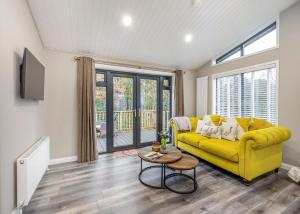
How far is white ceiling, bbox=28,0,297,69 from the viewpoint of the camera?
92.4 inches

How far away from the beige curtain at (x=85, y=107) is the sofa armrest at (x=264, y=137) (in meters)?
2.85

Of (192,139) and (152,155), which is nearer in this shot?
(152,155)

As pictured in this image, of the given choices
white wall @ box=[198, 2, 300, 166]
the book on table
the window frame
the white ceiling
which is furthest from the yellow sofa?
the white ceiling

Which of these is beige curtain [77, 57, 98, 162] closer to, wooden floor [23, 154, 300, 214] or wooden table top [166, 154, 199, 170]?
wooden floor [23, 154, 300, 214]

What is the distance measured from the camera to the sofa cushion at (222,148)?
95.7 inches

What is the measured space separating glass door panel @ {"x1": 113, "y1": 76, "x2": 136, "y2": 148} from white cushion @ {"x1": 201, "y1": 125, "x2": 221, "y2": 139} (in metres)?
1.84

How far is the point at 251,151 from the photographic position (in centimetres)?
226

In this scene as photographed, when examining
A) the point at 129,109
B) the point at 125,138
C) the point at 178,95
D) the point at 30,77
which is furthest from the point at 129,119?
the point at 30,77

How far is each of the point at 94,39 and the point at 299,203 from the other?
13.2 ft

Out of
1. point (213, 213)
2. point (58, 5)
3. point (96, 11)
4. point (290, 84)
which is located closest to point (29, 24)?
point (58, 5)

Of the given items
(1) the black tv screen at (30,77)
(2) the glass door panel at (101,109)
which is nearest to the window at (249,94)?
(2) the glass door panel at (101,109)

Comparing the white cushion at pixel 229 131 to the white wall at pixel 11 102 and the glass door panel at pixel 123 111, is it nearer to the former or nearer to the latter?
the glass door panel at pixel 123 111

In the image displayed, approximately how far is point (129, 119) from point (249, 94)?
300cm

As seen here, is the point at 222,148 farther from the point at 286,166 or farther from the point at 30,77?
the point at 30,77
